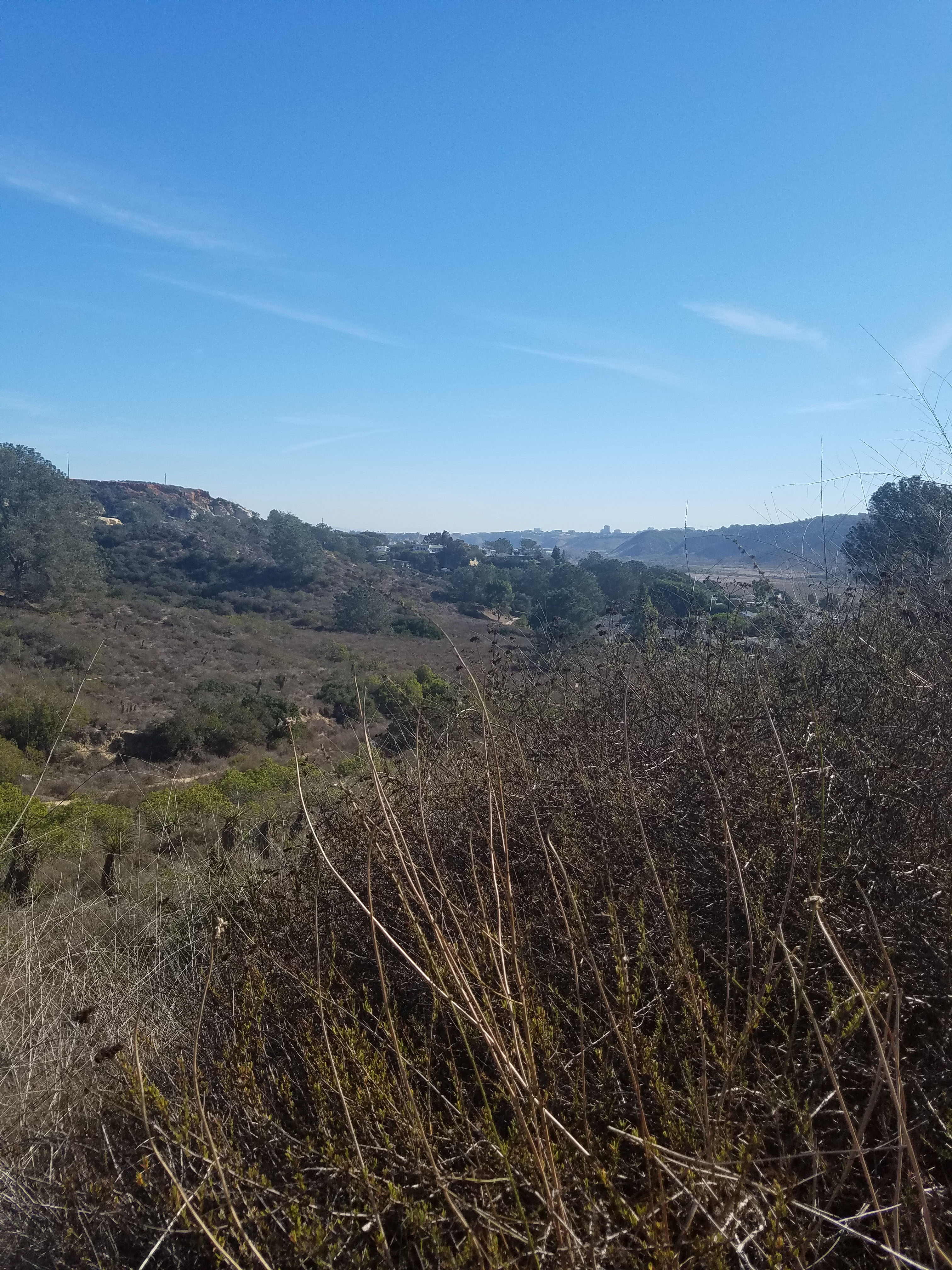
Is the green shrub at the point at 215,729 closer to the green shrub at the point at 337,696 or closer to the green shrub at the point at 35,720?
the green shrub at the point at 337,696

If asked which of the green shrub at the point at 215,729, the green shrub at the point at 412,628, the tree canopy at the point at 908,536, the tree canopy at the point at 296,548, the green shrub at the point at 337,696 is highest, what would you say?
the tree canopy at the point at 296,548

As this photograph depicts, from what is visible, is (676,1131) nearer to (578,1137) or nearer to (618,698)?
(578,1137)

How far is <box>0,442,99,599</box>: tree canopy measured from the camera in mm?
27609

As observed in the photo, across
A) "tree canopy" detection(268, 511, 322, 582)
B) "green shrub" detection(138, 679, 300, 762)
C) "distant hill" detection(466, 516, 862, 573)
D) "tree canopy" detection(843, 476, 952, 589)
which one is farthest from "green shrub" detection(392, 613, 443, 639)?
"tree canopy" detection(843, 476, 952, 589)

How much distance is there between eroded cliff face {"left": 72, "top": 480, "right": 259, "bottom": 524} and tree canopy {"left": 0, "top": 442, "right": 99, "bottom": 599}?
1484cm

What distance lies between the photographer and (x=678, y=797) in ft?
8.27

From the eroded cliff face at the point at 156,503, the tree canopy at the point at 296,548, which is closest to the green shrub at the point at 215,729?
the tree canopy at the point at 296,548

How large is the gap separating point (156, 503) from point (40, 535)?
110 feet

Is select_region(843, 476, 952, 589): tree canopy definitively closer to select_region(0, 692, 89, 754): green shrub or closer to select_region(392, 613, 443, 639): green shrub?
select_region(0, 692, 89, 754): green shrub

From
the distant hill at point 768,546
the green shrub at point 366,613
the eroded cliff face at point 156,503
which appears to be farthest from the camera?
the eroded cliff face at point 156,503

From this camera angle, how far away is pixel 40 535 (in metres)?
28.0

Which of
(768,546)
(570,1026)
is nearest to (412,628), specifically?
(768,546)

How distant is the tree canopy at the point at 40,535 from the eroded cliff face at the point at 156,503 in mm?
14838

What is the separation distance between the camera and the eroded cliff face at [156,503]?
166ft
